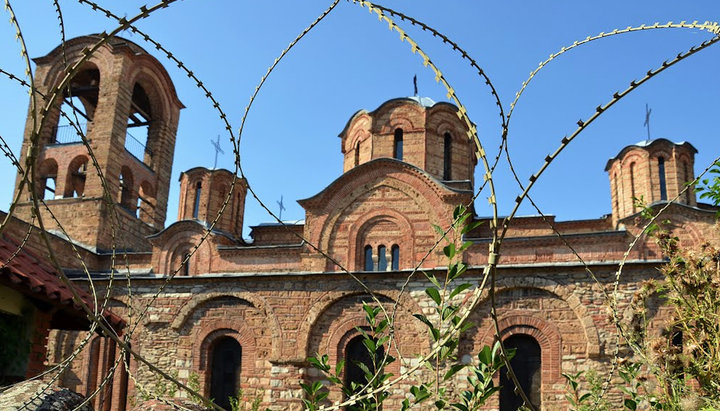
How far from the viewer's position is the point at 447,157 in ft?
58.0

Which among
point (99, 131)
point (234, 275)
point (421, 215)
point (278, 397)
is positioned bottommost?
point (278, 397)

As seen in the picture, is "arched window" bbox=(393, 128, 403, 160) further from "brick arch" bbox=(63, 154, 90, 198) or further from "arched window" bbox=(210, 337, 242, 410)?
"brick arch" bbox=(63, 154, 90, 198)

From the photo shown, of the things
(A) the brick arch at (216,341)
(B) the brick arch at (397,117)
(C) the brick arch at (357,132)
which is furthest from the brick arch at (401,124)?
(A) the brick arch at (216,341)

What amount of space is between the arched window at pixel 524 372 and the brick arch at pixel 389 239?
2.74 meters

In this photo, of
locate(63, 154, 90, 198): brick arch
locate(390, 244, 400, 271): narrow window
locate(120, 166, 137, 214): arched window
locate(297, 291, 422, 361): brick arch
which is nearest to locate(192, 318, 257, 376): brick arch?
Result: locate(297, 291, 422, 361): brick arch

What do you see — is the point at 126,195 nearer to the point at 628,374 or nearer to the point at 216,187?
the point at 216,187

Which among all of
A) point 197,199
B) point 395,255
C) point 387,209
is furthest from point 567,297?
point 197,199

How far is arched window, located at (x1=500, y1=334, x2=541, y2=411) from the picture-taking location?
1235cm

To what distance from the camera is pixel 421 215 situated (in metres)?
14.2

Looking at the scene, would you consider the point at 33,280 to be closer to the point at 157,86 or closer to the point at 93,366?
the point at 93,366

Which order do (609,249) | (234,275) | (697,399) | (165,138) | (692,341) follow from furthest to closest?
(165,138) → (234,275) → (609,249) → (692,341) → (697,399)

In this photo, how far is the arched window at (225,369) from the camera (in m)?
13.9

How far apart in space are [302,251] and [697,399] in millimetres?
10697

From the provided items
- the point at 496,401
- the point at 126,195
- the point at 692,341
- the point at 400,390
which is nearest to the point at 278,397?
the point at 400,390
